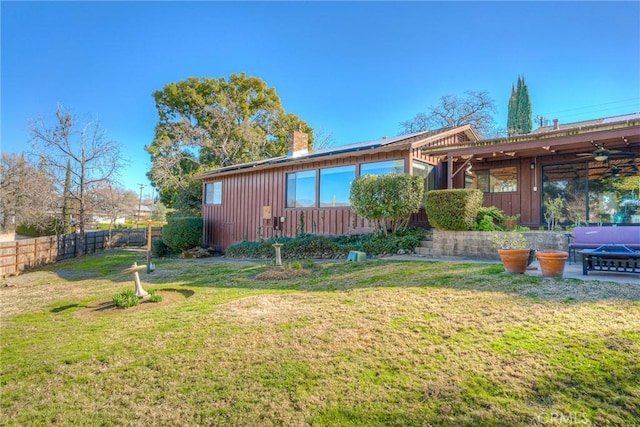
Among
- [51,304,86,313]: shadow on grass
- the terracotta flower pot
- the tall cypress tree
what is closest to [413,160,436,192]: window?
the terracotta flower pot

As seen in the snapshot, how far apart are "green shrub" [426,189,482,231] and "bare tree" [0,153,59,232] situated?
17940 millimetres

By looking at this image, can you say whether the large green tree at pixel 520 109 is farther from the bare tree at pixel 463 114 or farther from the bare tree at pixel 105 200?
the bare tree at pixel 105 200

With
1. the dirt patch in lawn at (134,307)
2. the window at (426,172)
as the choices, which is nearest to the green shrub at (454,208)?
the window at (426,172)

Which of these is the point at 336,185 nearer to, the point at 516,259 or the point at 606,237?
the point at 516,259

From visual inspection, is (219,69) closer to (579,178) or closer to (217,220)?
(217,220)

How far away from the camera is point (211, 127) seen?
81.2 feet

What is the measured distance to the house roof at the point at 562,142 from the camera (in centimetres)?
720

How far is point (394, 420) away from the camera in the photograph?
2123mm

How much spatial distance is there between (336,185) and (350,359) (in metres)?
8.48

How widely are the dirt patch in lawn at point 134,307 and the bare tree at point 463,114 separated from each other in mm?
22730

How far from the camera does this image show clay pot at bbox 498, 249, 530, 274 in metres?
5.05

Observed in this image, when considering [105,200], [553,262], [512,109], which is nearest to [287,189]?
[553,262]

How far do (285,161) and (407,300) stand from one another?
8.88 meters

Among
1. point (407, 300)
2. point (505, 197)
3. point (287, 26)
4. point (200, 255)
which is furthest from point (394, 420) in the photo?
point (287, 26)
